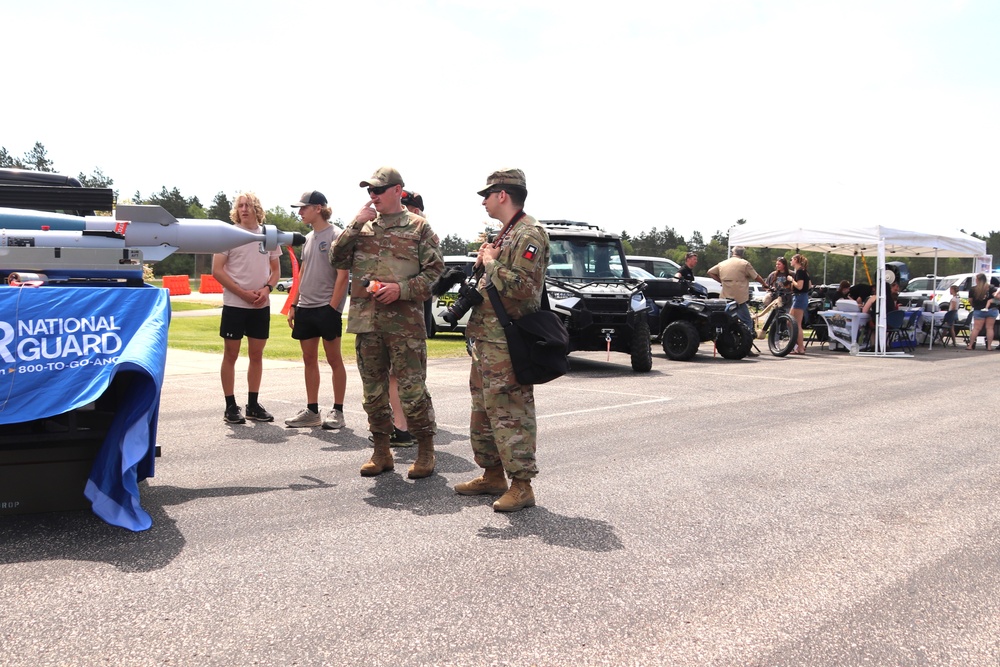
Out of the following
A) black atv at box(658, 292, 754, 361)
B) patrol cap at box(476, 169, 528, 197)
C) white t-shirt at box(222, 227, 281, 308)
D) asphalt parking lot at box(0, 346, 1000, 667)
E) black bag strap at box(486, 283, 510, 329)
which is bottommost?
asphalt parking lot at box(0, 346, 1000, 667)

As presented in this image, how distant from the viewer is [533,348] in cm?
475

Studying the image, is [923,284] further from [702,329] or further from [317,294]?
[317,294]

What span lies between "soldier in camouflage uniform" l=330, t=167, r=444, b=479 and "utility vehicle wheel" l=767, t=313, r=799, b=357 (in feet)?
40.0

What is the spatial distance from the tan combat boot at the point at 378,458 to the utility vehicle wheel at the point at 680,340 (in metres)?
9.87

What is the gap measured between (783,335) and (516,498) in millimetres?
12773

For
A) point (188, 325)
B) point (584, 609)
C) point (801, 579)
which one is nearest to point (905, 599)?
point (801, 579)

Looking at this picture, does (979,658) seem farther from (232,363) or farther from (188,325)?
(188,325)

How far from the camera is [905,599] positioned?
3684 mm

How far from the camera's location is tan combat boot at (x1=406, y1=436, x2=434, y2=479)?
559 centimetres

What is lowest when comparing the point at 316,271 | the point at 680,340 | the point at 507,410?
the point at 680,340

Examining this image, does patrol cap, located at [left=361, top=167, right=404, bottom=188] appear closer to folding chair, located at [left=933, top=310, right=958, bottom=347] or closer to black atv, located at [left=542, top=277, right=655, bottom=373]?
black atv, located at [left=542, top=277, right=655, bottom=373]

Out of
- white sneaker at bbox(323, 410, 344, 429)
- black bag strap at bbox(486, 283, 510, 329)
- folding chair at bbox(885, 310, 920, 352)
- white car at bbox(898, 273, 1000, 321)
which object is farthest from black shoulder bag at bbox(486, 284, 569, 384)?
white car at bbox(898, 273, 1000, 321)

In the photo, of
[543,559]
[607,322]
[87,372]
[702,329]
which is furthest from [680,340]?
[87,372]

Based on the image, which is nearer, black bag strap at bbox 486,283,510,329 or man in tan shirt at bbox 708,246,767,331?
black bag strap at bbox 486,283,510,329
